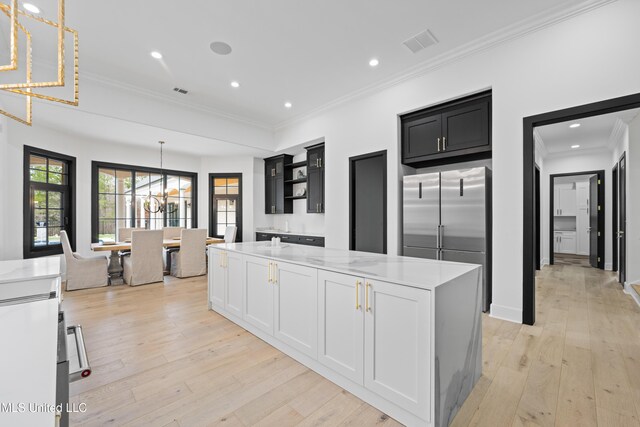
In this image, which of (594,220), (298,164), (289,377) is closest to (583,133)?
(594,220)

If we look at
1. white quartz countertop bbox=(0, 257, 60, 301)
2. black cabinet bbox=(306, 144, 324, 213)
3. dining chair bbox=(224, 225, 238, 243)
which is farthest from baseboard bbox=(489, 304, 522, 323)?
dining chair bbox=(224, 225, 238, 243)

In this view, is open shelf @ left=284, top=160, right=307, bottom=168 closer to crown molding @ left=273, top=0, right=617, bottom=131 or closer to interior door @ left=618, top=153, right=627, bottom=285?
crown molding @ left=273, top=0, right=617, bottom=131

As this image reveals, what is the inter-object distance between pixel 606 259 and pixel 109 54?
9.54 m

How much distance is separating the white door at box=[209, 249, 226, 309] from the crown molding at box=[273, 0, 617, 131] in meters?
3.26

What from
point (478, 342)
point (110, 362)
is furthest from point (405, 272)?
point (110, 362)

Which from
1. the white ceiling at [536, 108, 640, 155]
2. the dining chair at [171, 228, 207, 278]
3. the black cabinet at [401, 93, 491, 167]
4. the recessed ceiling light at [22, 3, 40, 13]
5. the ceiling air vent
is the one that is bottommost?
the dining chair at [171, 228, 207, 278]

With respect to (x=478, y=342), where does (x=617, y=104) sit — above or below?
above

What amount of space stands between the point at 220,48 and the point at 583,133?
6.54 m

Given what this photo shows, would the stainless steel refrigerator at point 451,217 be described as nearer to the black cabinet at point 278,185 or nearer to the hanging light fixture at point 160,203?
the black cabinet at point 278,185

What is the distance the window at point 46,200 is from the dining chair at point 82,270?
1.90 ft

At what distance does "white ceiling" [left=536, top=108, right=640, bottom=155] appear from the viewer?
4594 millimetres

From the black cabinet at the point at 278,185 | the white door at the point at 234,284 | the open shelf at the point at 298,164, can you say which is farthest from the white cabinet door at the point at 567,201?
the white door at the point at 234,284

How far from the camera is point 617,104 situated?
2.53m

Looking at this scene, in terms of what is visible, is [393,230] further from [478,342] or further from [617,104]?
[617,104]
